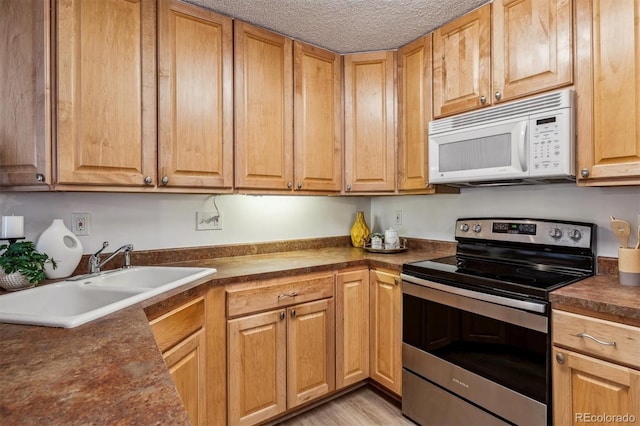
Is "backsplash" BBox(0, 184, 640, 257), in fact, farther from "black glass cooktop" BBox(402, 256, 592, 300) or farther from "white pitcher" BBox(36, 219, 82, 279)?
"black glass cooktop" BBox(402, 256, 592, 300)

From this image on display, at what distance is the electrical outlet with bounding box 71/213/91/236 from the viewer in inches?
70.7

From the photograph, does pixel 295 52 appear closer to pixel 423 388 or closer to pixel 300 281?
pixel 300 281

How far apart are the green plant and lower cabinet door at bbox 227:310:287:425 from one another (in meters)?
0.81

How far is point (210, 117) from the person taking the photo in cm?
187

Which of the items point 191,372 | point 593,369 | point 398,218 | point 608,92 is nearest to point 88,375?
point 191,372

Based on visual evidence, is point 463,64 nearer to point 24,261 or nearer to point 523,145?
point 523,145

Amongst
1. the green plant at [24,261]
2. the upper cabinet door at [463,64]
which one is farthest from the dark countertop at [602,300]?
the green plant at [24,261]

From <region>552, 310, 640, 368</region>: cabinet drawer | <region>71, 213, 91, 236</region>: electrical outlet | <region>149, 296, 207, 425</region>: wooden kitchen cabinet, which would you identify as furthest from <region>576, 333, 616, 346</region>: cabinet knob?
<region>71, 213, 91, 236</region>: electrical outlet

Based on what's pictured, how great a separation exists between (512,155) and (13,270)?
2212 millimetres

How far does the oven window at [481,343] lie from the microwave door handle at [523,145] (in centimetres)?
74

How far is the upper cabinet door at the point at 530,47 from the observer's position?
1.57 meters

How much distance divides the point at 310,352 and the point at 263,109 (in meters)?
1.41

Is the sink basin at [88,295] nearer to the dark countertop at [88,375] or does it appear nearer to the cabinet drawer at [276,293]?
the dark countertop at [88,375]

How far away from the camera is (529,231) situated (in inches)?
75.5
